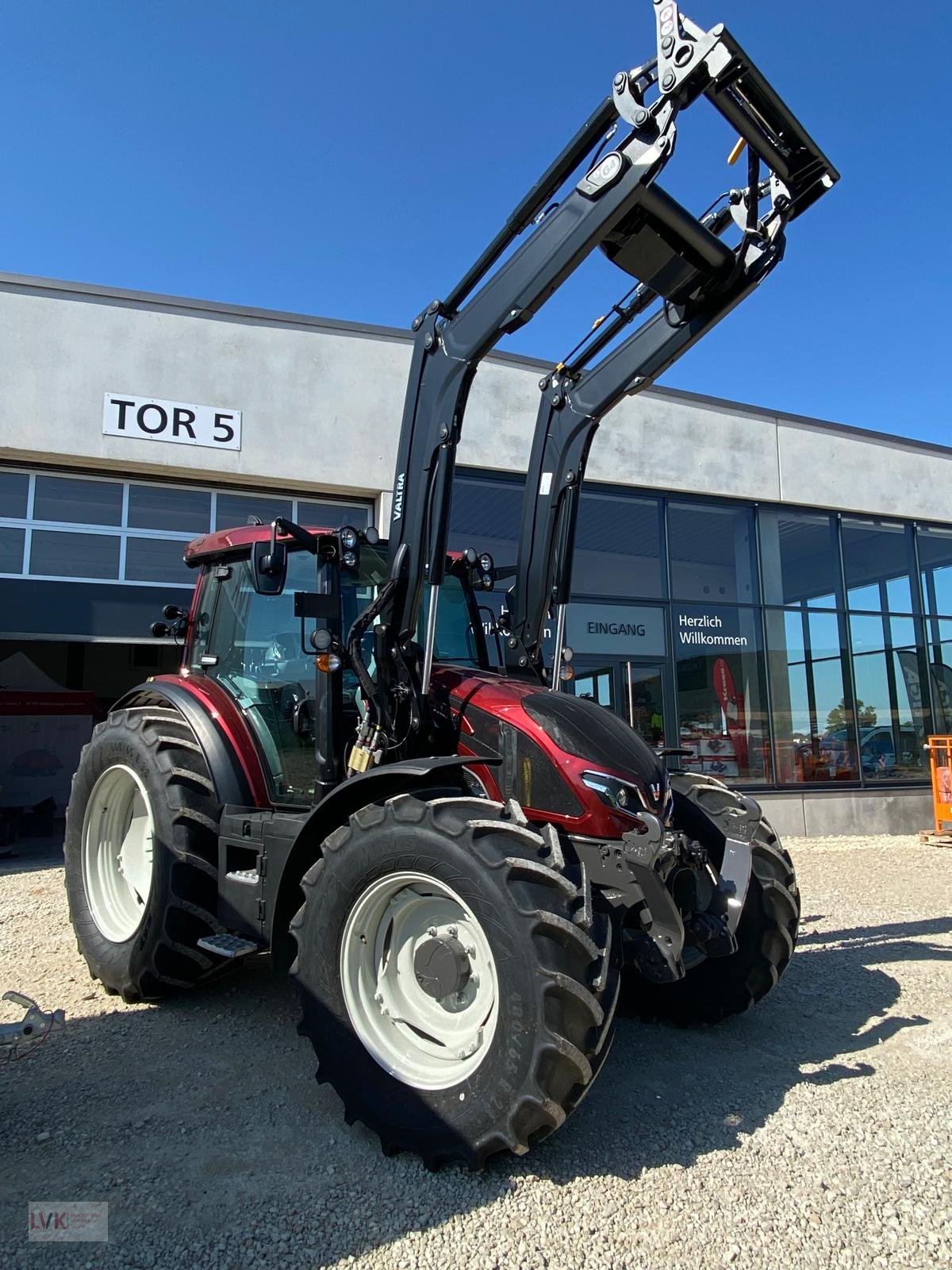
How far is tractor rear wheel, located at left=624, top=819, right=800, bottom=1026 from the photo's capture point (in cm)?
393

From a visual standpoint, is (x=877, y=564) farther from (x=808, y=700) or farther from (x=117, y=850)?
(x=117, y=850)

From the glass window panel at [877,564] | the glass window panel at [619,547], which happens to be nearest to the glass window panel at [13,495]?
the glass window panel at [619,547]

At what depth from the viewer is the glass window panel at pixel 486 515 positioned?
1072 centimetres

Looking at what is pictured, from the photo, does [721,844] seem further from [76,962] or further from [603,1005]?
[76,962]

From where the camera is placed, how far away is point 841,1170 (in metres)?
2.78

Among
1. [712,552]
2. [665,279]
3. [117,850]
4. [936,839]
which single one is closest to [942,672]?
[936,839]

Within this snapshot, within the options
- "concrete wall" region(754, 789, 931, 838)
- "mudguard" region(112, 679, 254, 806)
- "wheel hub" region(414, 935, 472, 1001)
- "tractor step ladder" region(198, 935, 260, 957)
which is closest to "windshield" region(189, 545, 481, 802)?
"mudguard" region(112, 679, 254, 806)

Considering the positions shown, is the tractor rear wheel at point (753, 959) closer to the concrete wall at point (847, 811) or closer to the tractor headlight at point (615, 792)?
the tractor headlight at point (615, 792)

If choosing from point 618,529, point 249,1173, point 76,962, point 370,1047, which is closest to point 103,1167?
point 249,1173

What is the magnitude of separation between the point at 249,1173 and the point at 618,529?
9.88 m

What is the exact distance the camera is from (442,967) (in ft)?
9.79

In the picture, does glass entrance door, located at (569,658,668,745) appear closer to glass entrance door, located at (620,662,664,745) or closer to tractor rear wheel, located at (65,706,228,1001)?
glass entrance door, located at (620,662,664,745)

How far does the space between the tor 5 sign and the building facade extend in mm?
27

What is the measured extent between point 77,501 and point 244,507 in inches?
74.6
